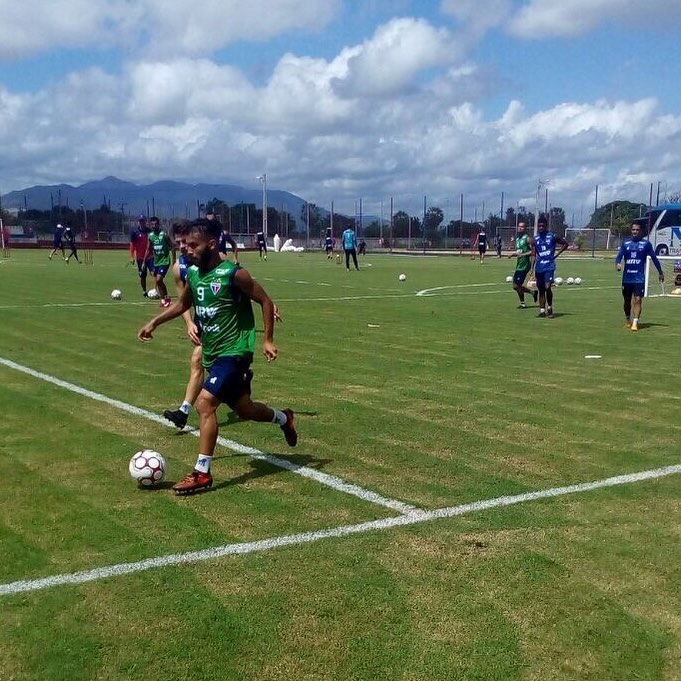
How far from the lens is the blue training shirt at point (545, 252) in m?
17.5

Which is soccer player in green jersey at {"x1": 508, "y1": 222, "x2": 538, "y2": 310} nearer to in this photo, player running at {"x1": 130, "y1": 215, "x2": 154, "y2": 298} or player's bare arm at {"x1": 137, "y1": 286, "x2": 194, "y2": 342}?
player running at {"x1": 130, "y1": 215, "x2": 154, "y2": 298}

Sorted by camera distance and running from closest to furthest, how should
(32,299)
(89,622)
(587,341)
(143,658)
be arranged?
(143,658) < (89,622) < (587,341) < (32,299)

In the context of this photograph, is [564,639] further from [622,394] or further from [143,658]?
[622,394]

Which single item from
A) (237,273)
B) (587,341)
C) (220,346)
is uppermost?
(237,273)

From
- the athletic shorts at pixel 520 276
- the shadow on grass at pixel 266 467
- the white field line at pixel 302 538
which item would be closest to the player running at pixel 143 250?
the athletic shorts at pixel 520 276

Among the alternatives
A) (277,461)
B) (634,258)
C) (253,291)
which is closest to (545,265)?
A: (634,258)

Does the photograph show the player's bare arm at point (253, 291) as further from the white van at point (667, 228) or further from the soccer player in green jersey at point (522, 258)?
the white van at point (667, 228)

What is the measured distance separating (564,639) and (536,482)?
7.80 ft

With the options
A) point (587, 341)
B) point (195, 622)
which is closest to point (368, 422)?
point (195, 622)

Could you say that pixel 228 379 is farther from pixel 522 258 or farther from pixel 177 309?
pixel 522 258

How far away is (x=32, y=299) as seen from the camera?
825 inches

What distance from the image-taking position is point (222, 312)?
6.14 meters

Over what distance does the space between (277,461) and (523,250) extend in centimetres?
1434

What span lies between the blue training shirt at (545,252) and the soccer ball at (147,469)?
1306 centimetres
